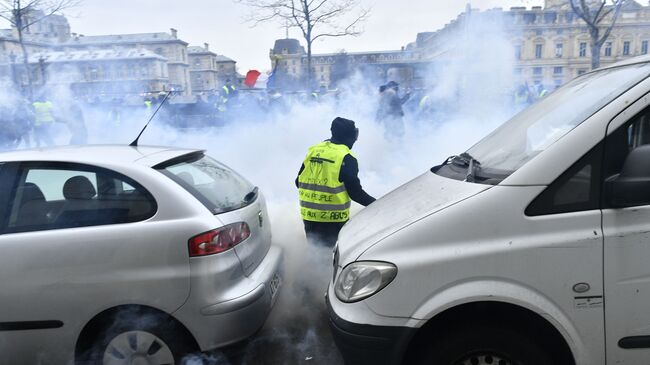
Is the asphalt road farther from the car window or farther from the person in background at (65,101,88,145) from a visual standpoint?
the person in background at (65,101,88,145)

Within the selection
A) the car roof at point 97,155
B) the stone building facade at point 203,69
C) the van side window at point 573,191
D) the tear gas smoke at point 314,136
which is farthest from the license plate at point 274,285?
the stone building facade at point 203,69

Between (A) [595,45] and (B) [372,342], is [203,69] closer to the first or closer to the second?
(A) [595,45]

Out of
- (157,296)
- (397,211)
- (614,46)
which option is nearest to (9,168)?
(157,296)

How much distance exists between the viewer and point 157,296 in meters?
2.57

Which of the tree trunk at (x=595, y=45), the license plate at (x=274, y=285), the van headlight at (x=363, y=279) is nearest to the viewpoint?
the van headlight at (x=363, y=279)

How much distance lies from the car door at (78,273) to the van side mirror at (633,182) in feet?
7.21

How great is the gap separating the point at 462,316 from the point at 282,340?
5.83 ft

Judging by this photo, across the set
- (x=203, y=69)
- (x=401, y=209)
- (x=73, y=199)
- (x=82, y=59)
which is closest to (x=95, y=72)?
(x=82, y=59)

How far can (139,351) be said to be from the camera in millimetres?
2662

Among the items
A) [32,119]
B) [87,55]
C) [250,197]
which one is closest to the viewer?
[250,197]

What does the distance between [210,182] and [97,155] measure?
0.75 metres

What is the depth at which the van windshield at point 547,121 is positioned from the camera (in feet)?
7.13

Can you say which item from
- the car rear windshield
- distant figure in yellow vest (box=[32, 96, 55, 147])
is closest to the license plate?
the car rear windshield

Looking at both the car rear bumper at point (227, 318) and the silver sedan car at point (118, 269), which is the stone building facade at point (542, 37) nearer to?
the car rear bumper at point (227, 318)
